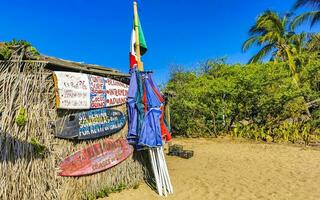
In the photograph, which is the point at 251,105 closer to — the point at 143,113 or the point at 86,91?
the point at 143,113

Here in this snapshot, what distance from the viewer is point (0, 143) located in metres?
4.15

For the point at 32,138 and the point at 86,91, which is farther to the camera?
the point at 86,91

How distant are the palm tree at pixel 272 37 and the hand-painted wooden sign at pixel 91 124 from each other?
47.4 feet

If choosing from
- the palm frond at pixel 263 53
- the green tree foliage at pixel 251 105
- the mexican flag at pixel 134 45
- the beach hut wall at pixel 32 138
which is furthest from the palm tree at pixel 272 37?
the beach hut wall at pixel 32 138

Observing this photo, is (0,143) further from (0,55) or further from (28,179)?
(0,55)

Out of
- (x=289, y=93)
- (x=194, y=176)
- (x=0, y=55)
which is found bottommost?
(x=194, y=176)

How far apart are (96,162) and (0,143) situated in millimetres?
1729

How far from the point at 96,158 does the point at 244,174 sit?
3683 millimetres

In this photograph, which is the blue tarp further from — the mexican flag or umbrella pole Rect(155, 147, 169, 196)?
the mexican flag

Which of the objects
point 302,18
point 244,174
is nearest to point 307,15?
point 302,18

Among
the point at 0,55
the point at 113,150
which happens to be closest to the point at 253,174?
the point at 113,150

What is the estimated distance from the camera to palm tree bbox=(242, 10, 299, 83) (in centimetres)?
1812

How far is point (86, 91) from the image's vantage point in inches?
209

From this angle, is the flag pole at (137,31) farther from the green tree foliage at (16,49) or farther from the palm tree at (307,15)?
the palm tree at (307,15)
